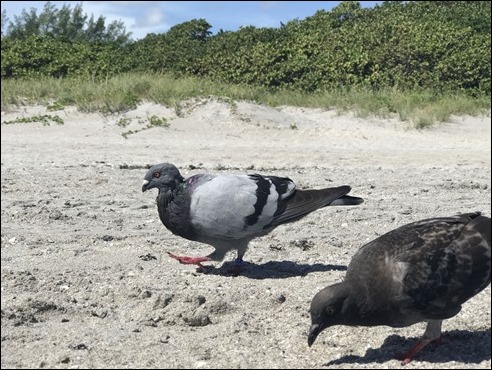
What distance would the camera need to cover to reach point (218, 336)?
17.0ft

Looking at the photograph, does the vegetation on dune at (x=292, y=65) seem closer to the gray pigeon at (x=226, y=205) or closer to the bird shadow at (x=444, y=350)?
the gray pigeon at (x=226, y=205)

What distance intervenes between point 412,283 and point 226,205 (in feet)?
7.06

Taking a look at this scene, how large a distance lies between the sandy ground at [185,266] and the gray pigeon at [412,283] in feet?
0.87

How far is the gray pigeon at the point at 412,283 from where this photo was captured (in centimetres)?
479

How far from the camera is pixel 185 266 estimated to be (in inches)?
271

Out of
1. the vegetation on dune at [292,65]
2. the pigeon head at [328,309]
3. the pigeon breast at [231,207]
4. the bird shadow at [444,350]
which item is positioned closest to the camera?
the pigeon head at [328,309]

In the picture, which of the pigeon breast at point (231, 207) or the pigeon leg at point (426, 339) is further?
the pigeon breast at point (231, 207)

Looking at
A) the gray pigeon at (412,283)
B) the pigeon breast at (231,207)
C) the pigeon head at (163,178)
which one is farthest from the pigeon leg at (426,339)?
the pigeon head at (163,178)

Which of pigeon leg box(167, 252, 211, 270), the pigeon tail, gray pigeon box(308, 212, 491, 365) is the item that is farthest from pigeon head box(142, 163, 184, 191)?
gray pigeon box(308, 212, 491, 365)

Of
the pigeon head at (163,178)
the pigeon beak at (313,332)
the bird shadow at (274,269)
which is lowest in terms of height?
the bird shadow at (274,269)

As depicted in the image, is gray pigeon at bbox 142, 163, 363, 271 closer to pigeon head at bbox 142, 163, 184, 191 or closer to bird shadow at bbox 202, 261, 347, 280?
pigeon head at bbox 142, 163, 184, 191

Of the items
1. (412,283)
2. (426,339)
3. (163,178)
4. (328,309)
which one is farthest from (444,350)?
(163,178)

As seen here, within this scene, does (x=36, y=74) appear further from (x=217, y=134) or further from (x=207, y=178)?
(x=207, y=178)

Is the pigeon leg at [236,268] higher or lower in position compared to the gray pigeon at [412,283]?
lower
